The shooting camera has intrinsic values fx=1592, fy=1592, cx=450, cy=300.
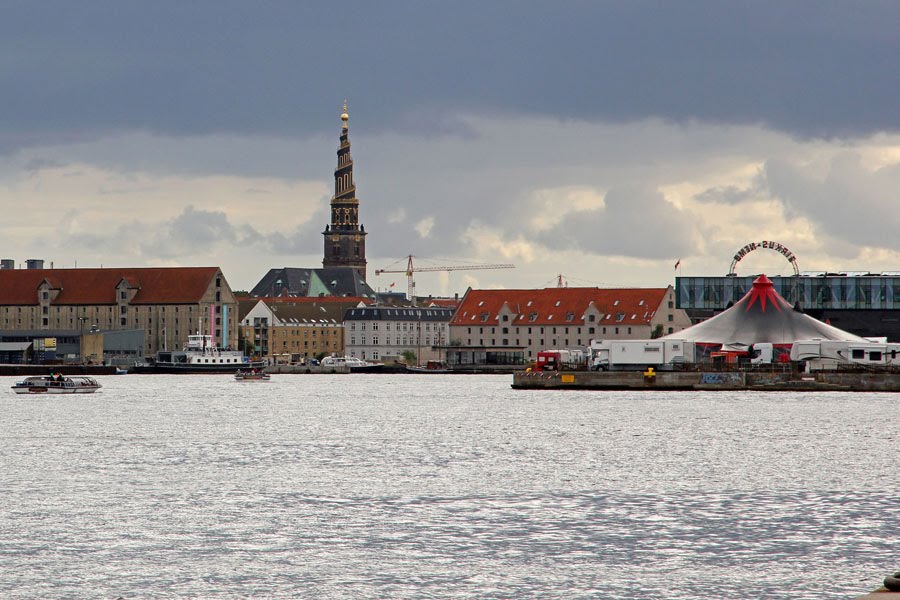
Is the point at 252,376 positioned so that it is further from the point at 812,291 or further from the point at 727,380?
the point at 727,380

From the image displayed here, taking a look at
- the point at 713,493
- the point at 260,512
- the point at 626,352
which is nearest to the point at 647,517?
the point at 713,493

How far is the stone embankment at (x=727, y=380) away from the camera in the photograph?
12138cm

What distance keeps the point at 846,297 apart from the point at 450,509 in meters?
127

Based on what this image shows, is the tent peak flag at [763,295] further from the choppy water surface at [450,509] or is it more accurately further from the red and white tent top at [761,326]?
the choppy water surface at [450,509]

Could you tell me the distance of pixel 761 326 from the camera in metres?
131

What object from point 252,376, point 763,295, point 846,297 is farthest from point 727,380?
point 252,376

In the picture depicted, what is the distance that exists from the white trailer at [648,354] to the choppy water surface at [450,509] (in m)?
50.0

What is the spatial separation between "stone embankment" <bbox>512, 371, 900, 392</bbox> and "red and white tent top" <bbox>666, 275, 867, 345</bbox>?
5684 millimetres

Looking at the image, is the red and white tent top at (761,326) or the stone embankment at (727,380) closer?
the stone embankment at (727,380)

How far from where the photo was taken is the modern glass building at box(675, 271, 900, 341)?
160 m

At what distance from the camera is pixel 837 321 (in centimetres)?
16288

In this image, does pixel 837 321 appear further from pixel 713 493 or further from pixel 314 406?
pixel 713 493

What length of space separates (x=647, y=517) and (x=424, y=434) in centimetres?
3331

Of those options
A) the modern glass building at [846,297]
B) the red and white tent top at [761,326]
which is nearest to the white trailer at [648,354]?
the red and white tent top at [761,326]
